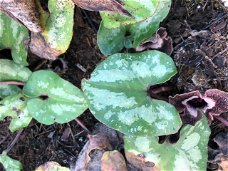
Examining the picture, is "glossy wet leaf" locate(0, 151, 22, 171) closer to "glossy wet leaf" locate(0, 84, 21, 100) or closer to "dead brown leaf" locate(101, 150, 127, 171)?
"glossy wet leaf" locate(0, 84, 21, 100)

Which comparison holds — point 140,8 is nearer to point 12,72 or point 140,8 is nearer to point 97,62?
point 97,62

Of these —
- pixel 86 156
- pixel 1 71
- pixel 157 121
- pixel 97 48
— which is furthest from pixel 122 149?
pixel 1 71

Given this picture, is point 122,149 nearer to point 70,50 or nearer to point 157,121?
point 157,121

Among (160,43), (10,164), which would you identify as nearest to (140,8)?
(160,43)

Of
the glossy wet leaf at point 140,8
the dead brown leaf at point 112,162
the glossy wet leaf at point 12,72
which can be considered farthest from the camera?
the glossy wet leaf at point 12,72

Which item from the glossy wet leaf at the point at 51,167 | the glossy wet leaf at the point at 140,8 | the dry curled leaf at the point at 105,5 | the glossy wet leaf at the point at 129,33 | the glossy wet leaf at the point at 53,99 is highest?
the glossy wet leaf at the point at 140,8

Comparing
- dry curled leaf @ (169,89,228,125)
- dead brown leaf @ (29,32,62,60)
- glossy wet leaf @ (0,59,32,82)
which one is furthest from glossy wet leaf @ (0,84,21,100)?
dry curled leaf @ (169,89,228,125)

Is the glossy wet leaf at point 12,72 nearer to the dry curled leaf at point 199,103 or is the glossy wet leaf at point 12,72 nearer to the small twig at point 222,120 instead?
the dry curled leaf at point 199,103

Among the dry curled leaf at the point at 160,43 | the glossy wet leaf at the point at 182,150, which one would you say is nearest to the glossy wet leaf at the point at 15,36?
the dry curled leaf at the point at 160,43
